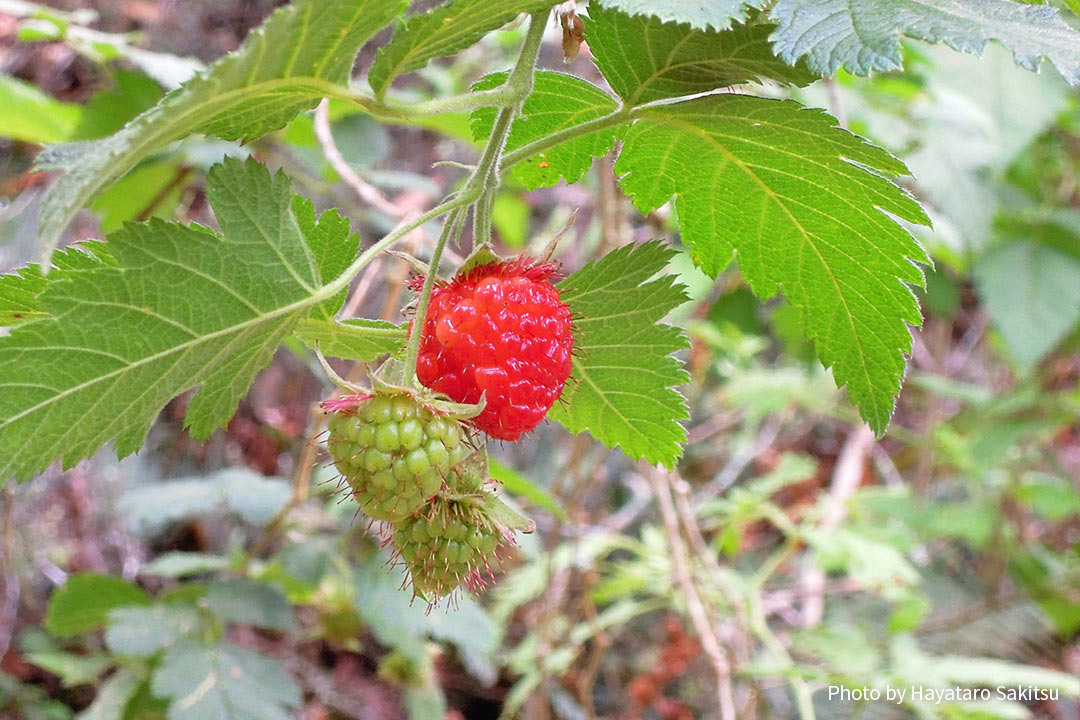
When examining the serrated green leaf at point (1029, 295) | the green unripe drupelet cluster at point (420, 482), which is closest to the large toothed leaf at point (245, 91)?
the green unripe drupelet cluster at point (420, 482)

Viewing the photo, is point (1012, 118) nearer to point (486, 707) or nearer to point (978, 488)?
point (978, 488)

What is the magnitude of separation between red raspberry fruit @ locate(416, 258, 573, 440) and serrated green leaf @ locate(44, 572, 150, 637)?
1.16 metres

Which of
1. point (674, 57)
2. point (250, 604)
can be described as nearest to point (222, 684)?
point (250, 604)

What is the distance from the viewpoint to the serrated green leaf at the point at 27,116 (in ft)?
4.98

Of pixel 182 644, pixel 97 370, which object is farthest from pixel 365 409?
pixel 182 644

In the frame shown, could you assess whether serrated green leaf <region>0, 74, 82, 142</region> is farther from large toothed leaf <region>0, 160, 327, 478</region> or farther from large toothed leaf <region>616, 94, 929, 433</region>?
large toothed leaf <region>616, 94, 929, 433</region>

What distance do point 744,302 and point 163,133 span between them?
1879 millimetres

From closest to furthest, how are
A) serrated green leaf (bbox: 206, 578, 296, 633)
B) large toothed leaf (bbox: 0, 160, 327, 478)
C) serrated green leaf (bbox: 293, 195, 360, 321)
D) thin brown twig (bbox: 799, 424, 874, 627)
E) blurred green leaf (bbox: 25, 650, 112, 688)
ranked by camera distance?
large toothed leaf (bbox: 0, 160, 327, 478)
serrated green leaf (bbox: 293, 195, 360, 321)
serrated green leaf (bbox: 206, 578, 296, 633)
blurred green leaf (bbox: 25, 650, 112, 688)
thin brown twig (bbox: 799, 424, 874, 627)

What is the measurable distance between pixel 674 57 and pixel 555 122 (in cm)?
14

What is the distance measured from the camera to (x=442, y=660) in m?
2.76

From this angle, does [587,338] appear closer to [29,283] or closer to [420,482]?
[420,482]

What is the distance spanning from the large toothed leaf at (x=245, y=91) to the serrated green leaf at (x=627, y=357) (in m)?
0.26

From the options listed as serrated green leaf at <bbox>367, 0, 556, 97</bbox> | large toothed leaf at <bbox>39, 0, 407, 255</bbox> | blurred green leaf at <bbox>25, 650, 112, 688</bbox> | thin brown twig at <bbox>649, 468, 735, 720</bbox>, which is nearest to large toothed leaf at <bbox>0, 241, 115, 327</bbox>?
large toothed leaf at <bbox>39, 0, 407, 255</bbox>

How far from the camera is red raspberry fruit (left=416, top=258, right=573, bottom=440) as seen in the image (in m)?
0.61
